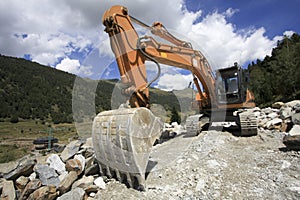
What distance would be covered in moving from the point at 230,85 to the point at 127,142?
218 inches

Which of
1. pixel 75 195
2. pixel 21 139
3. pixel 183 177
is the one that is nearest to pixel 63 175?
pixel 75 195

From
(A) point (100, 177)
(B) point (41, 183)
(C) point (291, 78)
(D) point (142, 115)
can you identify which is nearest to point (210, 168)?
(D) point (142, 115)

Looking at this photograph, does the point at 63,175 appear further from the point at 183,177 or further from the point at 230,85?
the point at 230,85

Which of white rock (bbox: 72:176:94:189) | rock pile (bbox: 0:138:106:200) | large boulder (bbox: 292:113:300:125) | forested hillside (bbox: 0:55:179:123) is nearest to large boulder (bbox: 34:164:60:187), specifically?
rock pile (bbox: 0:138:106:200)

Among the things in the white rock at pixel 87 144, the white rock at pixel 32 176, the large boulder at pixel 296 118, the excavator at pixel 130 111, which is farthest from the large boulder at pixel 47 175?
the large boulder at pixel 296 118

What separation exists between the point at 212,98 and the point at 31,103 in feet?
143

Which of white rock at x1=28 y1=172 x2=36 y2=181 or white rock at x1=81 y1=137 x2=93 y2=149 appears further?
white rock at x1=81 y1=137 x2=93 y2=149

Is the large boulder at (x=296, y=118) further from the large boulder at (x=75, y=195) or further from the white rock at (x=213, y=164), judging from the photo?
the large boulder at (x=75, y=195)

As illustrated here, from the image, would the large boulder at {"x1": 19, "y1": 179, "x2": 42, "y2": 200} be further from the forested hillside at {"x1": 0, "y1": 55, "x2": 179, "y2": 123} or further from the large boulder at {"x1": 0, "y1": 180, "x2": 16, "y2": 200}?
the forested hillside at {"x1": 0, "y1": 55, "x2": 179, "y2": 123}

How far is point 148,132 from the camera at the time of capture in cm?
381

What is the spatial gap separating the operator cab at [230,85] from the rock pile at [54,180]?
5.26 metres

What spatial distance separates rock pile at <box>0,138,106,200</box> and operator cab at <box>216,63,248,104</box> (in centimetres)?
526

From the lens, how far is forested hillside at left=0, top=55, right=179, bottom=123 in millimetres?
37275

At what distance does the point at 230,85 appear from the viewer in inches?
306
